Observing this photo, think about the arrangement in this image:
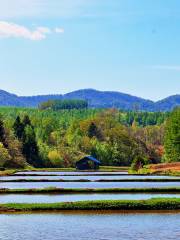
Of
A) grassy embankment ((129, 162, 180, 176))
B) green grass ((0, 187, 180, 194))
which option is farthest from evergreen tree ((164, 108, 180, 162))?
green grass ((0, 187, 180, 194))

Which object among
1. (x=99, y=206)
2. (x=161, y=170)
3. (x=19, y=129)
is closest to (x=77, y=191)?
(x=99, y=206)

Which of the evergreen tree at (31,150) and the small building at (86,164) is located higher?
the evergreen tree at (31,150)

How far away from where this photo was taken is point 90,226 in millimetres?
40906

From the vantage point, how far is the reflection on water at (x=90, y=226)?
36938 mm

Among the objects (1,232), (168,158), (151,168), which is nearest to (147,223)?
(1,232)

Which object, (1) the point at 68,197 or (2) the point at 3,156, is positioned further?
(2) the point at 3,156

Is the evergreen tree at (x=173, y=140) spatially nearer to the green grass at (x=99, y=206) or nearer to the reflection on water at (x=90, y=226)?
the green grass at (x=99, y=206)

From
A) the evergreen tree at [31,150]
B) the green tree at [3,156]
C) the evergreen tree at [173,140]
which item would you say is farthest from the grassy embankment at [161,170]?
the evergreen tree at [31,150]

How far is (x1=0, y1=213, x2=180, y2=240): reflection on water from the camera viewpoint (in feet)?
121

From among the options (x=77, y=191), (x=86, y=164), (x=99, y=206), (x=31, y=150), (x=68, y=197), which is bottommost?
(x=99, y=206)

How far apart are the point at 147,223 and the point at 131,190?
80.3ft

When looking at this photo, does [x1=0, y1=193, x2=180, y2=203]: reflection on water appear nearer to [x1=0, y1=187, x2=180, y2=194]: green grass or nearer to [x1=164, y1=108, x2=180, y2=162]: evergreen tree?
[x1=0, y1=187, x2=180, y2=194]: green grass

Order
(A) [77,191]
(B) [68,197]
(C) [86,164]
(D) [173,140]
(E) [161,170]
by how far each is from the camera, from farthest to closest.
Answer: (C) [86,164] → (D) [173,140] → (E) [161,170] → (A) [77,191] → (B) [68,197]

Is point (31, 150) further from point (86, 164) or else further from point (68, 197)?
point (68, 197)
